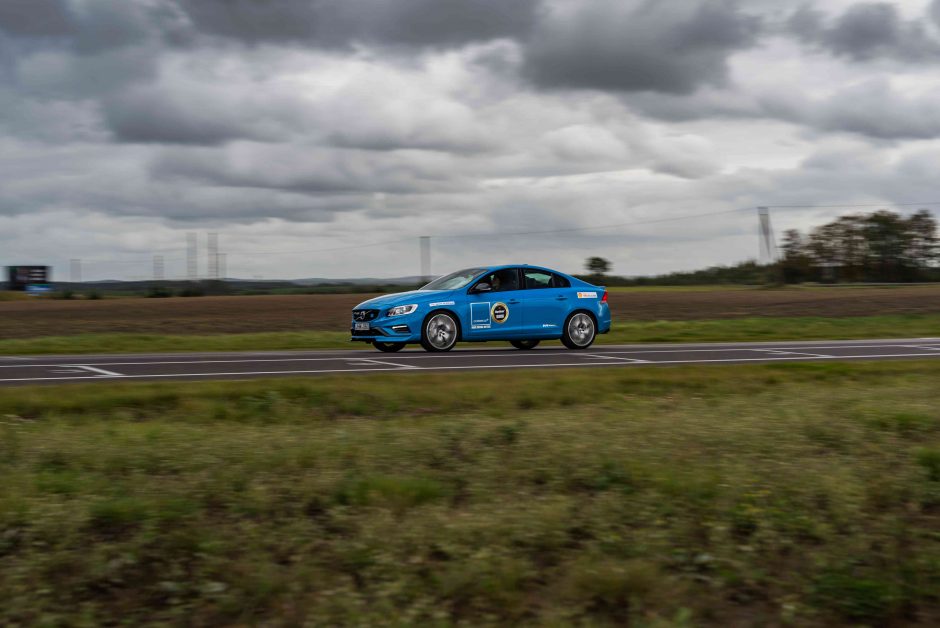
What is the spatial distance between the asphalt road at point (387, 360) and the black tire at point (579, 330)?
24 cm

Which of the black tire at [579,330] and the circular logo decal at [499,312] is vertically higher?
the circular logo decal at [499,312]

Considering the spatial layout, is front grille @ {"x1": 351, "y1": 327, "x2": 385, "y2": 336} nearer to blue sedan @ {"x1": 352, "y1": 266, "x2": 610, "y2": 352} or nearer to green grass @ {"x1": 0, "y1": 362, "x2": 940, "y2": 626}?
blue sedan @ {"x1": 352, "y1": 266, "x2": 610, "y2": 352}

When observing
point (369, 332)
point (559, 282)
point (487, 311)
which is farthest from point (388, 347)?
point (559, 282)

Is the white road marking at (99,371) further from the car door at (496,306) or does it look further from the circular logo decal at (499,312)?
the circular logo decal at (499,312)

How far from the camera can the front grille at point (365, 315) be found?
55.8ft

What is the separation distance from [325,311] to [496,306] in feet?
73.8

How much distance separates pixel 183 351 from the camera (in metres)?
19.1

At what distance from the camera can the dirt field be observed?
29.9 meters

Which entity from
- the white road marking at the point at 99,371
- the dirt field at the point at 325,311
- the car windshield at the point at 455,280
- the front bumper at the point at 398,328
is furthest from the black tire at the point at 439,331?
the dirt field at the point at 325,311

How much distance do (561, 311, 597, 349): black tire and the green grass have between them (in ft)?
29.0

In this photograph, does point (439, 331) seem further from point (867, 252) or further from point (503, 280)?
point (867, 252)

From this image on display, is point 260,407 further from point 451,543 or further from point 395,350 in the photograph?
point 395,350

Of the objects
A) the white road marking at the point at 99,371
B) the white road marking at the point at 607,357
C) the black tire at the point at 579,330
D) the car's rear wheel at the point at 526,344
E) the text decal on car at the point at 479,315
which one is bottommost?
the white road marking at the point at 607,357

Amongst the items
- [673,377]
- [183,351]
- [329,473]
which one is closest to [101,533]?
[329,473]
